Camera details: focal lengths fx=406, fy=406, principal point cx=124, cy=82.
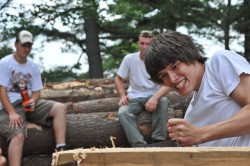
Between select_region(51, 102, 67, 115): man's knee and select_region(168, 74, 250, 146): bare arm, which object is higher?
select_region(168, 74, 250, 146): bare arm

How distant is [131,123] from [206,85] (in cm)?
356

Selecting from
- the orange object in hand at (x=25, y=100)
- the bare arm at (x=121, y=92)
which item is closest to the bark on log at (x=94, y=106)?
the bare arm at (x=121, y=92)

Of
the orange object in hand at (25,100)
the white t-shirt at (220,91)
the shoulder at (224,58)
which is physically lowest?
the orange object in hand at (25,100)

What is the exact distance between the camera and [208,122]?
6.80 feet

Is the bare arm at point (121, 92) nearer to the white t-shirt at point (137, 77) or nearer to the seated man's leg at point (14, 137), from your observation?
the white t-shirt at point (137, 77)

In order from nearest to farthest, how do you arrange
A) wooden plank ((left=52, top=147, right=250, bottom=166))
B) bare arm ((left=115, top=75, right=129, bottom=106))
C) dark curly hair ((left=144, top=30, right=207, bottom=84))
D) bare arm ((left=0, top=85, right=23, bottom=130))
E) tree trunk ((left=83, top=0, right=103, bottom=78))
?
wooden plank ((left=52, top=147, right=250, bottom=166))
dark curly hair ((left=144, top=30, right=207, bottom=84))
bare arm ((left=0, top=85, right=23, bottom=130))
bare arm ((left=115, top=75, right=129, bottom=106))
tree trunk ((left=83, top=0, right=103, bottom=78))

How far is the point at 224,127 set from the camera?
181 centimetres

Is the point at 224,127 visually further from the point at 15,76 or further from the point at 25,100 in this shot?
the point at 15,76

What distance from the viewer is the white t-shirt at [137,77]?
601 centimetres

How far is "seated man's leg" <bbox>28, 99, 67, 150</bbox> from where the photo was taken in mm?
5353

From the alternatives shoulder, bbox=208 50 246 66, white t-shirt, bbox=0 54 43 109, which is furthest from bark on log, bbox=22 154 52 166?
shoulder, bbox=208 50 246 66

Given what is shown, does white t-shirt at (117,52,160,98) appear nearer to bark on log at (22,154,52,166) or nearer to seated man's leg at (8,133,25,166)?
bark on log at (22,154,52,166)

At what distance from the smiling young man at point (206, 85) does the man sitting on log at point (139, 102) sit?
3138 mm

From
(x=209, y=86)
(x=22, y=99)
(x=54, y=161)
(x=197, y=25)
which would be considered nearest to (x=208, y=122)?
(x=209, y=86)
